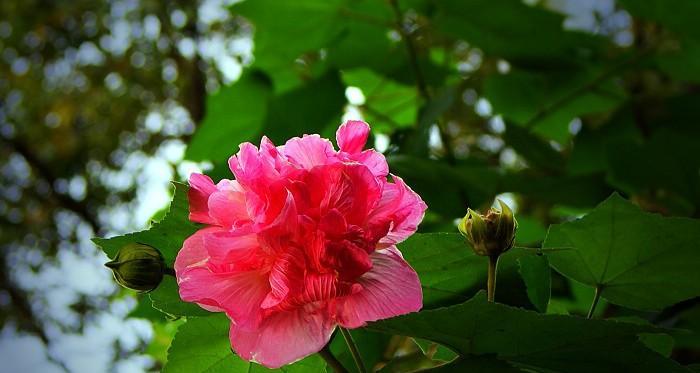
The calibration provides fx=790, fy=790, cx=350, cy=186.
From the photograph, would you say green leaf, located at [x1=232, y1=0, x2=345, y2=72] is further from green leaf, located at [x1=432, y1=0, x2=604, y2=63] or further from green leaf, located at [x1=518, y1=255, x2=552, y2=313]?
green leaf, located at [x1=518, y1=255, x2=552, y2=313]

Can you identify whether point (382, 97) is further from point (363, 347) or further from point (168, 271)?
point (168, 271)

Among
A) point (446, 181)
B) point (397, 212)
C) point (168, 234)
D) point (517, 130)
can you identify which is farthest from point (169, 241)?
point (517, 130)

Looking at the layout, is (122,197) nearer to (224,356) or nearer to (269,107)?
(269,107)

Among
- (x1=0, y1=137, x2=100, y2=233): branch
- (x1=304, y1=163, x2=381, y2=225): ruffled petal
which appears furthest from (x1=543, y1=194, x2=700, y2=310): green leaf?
(x1=0, y1=137, x2=100, y2=233): branch

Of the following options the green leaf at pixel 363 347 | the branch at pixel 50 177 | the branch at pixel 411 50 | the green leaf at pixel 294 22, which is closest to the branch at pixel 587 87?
the branch at pixel 411 50

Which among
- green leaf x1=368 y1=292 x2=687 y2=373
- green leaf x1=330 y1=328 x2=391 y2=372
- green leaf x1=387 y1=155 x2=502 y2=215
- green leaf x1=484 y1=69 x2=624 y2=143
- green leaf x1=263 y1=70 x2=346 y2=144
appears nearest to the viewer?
green leaf x1=368 y1=292 x2=687 y2=373
